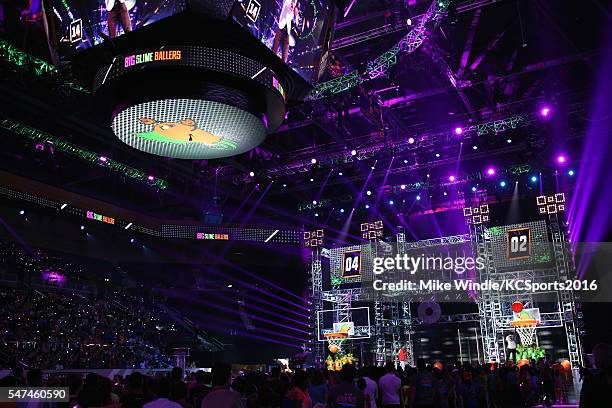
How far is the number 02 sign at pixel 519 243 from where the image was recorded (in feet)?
60.7

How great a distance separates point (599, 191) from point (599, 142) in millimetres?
3118

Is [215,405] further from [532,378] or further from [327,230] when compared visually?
[327,230]

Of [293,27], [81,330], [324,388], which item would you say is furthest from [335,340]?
[293,27]

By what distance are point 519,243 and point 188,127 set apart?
15052 mm

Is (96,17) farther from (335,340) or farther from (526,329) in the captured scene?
(335,340)

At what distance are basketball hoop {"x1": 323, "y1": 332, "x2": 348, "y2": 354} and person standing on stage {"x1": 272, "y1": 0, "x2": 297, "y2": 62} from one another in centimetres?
1558

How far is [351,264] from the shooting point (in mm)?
21656

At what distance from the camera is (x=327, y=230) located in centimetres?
2352

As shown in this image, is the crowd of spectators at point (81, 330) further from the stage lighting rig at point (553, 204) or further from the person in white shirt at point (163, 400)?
the stage lighting rig at point (553, 204)

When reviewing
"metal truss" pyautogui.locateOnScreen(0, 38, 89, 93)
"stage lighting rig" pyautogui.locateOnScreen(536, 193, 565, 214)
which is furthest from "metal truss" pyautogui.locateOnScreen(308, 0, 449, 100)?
"stage lighting rig" pyautogui.locateOnScreen(536, 193, 565, 214)

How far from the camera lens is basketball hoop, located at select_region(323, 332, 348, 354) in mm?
20250

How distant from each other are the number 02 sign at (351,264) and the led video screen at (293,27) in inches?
605

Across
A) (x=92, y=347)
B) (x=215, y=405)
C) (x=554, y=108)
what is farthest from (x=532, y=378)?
(x=92, y=347)

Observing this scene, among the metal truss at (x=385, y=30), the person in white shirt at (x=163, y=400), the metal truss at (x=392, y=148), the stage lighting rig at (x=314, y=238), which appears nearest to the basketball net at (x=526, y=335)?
the metal truss at (x=392, y=148)
